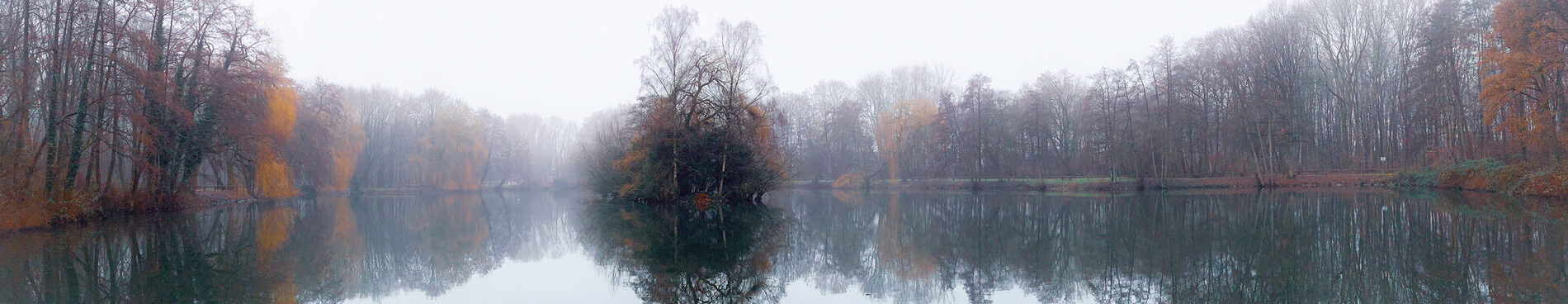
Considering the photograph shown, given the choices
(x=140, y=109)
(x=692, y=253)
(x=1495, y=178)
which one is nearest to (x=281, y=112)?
(x=140, y=109)

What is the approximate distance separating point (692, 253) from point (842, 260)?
221 cm

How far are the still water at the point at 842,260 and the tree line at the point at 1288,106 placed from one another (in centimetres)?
710

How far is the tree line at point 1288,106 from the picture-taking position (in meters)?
23.3

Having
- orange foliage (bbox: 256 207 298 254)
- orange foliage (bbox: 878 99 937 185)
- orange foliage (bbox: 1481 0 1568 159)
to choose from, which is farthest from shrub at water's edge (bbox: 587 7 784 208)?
orange foliage (bbox: 878 99 937 185)

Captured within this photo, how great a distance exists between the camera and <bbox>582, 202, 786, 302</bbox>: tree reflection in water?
7938 millimetres

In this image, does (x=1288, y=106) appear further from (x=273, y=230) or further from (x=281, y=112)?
(x=281, y=112)

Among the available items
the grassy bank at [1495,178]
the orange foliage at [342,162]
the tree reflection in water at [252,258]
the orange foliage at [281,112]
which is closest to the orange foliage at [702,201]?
the tree reflection in water at [252,258]

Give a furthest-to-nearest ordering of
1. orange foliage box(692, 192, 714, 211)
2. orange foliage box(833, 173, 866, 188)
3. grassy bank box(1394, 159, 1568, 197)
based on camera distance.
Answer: orange foliage box(833, 173, 866, 188) < orange foliage box(692, 192, 714, 211) < grassy bank box(1394, 159, 1568, 197)

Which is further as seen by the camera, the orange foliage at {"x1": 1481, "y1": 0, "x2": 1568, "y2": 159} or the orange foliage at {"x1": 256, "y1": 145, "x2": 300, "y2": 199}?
the orange foliage at {"x1": 256, "y1": 145, "x2": 300, "y2": 199}

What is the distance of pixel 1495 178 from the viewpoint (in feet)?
81.7

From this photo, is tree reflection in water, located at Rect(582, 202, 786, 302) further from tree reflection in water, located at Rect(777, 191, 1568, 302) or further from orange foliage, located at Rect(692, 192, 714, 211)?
orange foliage, located at Rect(692, 192, 714, 211)

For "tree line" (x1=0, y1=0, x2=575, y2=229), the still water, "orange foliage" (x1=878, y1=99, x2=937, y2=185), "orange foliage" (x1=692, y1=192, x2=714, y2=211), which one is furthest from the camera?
"orange foliage" (x1=878, y1=99, x2=937, y2=185)

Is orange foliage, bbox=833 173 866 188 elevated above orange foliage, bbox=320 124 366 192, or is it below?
below

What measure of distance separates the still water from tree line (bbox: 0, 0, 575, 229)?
1.76 metres
